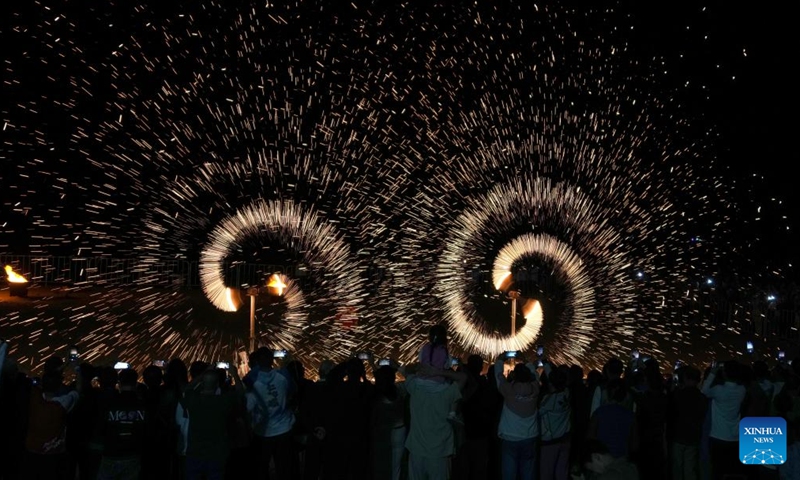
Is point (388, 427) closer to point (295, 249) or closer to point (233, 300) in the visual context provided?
point (233, 300)

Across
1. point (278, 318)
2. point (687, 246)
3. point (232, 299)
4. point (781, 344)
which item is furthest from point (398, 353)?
point (687, 246)

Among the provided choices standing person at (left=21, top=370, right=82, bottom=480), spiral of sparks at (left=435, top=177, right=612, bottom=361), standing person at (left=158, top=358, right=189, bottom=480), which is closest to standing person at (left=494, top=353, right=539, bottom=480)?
standing person at (left=158, top=358, right=189, bottom=480)

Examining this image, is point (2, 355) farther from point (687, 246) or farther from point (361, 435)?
point (687, 246)

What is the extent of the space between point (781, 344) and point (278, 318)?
38.2 ft

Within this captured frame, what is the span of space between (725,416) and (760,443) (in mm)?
934

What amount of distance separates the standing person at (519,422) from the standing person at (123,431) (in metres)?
2.91

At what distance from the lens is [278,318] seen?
20.8m

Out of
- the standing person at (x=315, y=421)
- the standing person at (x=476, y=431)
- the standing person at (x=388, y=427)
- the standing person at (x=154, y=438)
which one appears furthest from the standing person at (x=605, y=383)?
the standing person at (x=154, y=438)

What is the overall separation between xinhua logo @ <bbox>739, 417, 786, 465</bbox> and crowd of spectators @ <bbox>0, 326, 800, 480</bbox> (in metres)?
0.53

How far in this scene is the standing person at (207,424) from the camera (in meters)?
6.26

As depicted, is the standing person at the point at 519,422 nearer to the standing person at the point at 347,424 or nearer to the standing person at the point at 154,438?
the standing person at the point at 347,424

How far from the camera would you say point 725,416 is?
7570 millimetres

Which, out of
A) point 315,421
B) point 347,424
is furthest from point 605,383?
point 315,421

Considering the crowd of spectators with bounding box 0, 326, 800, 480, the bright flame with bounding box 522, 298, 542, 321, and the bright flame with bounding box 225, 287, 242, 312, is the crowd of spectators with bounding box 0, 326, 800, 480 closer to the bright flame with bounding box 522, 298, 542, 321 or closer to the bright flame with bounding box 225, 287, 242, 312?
the bright flame with bounding box 522, 298, 542, 321
